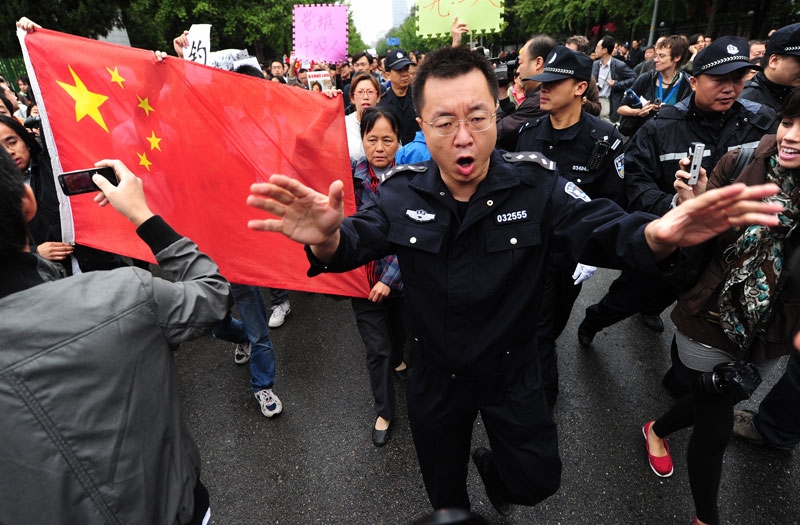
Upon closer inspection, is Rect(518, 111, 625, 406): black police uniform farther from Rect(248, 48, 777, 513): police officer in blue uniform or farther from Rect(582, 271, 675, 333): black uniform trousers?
Rect(248, 48, 777, 513): police officer in blue uniform

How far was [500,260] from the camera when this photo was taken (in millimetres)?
1649

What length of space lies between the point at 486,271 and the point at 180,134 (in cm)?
211

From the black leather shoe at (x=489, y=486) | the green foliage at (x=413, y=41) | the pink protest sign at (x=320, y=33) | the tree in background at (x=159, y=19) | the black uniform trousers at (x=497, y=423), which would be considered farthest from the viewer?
the green foliage at (x=413, y=41)

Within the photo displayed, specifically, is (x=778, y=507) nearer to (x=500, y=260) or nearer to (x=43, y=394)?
(x=500, y=260)

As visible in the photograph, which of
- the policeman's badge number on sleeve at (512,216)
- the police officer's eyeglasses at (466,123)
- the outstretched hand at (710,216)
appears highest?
the police officer's eyeglasses at (466,123)

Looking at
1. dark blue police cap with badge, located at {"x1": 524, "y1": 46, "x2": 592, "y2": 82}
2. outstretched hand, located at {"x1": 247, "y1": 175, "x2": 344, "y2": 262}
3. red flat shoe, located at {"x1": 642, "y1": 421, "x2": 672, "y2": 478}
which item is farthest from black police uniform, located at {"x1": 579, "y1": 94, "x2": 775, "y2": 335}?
outstretched hand, located at {"x1": 247, "y1": 175, "x2": 344, "y2": 262}

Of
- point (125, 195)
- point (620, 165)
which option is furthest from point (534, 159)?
point (620, 165)

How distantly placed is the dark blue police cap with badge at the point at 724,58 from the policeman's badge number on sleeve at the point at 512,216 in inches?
72.5

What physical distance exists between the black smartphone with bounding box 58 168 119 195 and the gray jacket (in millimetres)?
482

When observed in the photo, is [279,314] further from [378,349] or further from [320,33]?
[320,33]

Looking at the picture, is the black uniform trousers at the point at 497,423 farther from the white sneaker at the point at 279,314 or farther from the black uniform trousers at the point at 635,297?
the white sneaker at the point at 279,314

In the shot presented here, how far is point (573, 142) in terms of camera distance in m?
3.01

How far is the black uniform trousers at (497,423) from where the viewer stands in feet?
5.99

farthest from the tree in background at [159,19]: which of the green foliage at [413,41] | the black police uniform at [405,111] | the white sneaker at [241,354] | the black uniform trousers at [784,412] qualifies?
the black uniform trousers at [784,412]
